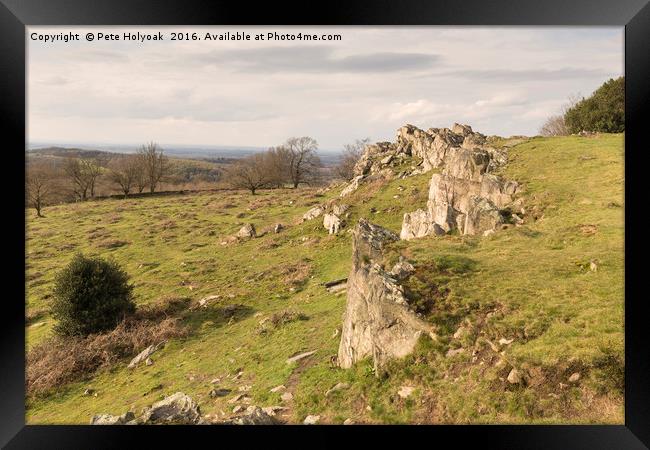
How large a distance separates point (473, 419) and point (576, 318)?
4.44m

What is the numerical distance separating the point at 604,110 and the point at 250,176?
47.0 metres

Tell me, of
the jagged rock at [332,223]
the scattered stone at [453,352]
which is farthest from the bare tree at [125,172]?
the scattered stone at [453,352]

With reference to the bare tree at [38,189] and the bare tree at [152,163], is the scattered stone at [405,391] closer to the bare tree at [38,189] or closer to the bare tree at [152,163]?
the bare tree at [38,189]

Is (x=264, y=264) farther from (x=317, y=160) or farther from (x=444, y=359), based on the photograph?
(x=317, y=160)

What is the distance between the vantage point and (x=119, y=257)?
111 ft

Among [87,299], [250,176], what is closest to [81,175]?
[250,176]

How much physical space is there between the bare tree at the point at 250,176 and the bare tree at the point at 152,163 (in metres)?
11.5

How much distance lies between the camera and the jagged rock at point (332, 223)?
31.1m

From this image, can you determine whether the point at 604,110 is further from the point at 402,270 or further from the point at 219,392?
the point at 219,392

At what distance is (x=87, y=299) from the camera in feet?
63.7

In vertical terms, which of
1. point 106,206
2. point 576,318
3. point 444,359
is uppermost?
point 106,206

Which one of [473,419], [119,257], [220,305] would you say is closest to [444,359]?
[473,419]

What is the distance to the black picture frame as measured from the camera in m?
9.17
